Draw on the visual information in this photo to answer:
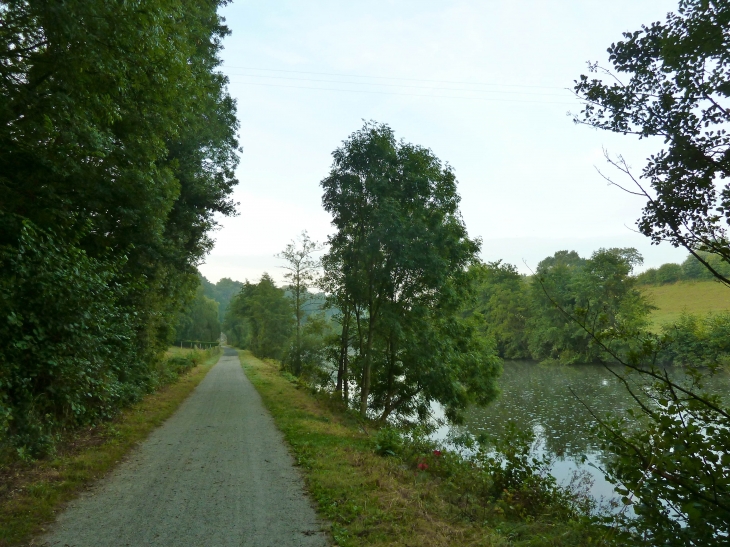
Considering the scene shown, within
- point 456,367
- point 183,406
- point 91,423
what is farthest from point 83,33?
point 456,367

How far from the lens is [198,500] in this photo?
5707 millimetres

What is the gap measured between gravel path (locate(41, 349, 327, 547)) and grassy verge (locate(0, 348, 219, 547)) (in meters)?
0.21

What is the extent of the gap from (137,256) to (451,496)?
9.74 meters

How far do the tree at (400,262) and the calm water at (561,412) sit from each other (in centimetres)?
288

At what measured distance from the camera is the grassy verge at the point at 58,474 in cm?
481

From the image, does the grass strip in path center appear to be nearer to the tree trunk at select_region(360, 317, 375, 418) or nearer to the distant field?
the tree trunk at select_region(360, 317, 375, 418)

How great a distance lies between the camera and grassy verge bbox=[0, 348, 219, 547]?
481 centimetres

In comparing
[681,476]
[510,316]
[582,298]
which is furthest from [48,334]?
[510,316]

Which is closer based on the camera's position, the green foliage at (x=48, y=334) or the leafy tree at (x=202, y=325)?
the green foliage at (x=48, y=334)

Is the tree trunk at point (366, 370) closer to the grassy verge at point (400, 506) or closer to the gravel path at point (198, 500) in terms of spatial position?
the grassy verge at point (400, 506)

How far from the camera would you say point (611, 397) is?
75.0ft


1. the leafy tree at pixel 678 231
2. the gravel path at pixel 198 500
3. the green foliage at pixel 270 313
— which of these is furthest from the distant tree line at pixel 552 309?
the green foliage at pixel 270 313

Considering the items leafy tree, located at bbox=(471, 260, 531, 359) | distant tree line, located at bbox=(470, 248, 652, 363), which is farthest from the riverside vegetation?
leafy tree, located at bbox=(471, 260, 531, 359)

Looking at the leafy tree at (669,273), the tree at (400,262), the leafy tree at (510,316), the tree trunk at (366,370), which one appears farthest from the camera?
the leafy tree at (510,316)
